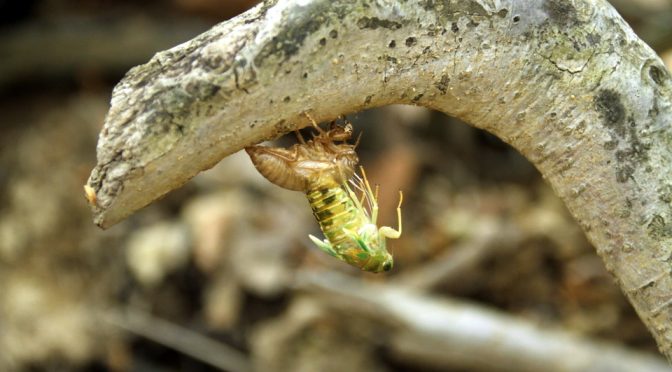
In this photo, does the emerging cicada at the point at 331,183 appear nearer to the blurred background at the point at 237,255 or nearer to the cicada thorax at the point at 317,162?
the cicada thorax at the point at 317,162

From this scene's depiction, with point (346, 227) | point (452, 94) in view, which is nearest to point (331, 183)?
point (346, 227)

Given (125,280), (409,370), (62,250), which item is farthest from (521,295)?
(62,250)

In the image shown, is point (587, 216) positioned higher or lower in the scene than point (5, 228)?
higher

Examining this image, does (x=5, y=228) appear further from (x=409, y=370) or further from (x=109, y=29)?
(x=409, y=370)

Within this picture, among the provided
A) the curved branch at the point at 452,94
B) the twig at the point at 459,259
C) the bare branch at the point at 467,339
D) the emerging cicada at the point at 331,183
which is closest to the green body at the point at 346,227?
the emerging cicada at the point at 331,183

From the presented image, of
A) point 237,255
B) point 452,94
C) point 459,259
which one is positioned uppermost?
point 452,94

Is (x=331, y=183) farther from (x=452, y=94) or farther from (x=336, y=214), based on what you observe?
(x=452, y=94)
